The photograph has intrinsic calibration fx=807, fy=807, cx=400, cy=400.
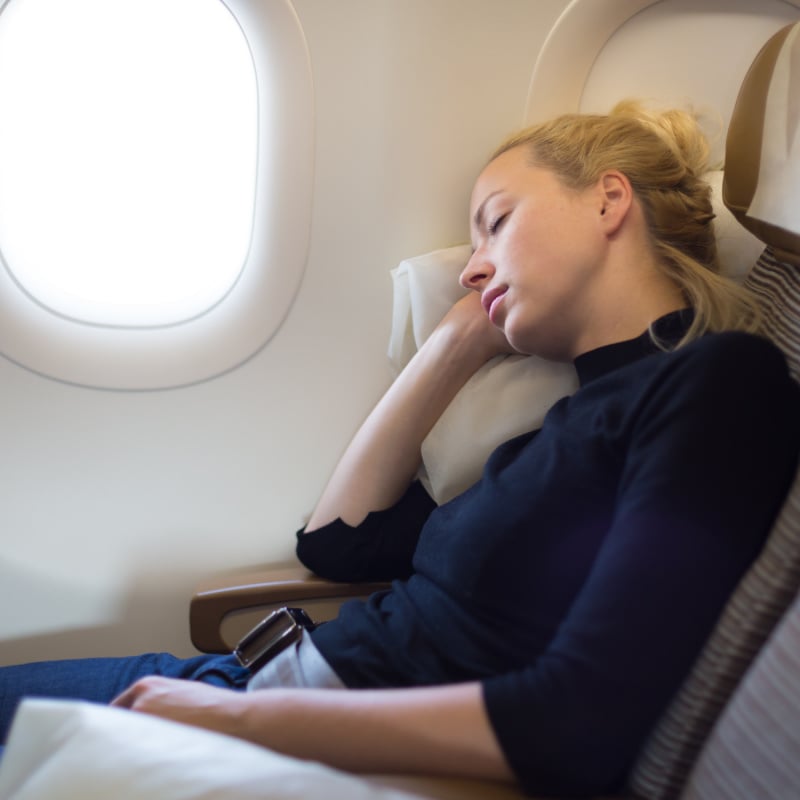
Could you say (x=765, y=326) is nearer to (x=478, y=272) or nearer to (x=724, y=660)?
(x=478, y=272)

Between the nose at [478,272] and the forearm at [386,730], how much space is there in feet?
2.09

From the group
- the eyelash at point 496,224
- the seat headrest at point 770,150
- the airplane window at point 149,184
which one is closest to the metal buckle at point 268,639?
the airplane window at point 149,184

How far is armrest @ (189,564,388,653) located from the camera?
1357 millimetres

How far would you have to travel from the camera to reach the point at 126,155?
1.58 meters

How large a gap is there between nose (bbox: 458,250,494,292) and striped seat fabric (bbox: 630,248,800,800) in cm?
59

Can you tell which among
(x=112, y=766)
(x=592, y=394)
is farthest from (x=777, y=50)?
(x=112, y=766)

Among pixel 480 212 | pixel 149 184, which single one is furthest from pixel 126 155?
pixel 480 212

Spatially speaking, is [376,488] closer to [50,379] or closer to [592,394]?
[592,394]

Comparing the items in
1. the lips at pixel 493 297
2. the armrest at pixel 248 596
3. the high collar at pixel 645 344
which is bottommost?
the armrest at pixel 248 596

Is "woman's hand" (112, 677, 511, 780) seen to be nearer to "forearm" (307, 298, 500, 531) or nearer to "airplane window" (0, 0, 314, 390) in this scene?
"forearm" (307, 298, 500, 531)

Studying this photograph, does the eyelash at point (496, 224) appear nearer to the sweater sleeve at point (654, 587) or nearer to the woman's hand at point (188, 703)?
the sweater sleeve at point (654, 587)

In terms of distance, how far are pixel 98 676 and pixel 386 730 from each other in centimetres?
67

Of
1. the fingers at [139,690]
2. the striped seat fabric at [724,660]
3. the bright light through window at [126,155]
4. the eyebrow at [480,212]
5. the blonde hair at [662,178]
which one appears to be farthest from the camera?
the bright light through window at [126,155]

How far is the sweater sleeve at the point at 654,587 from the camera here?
74cm
